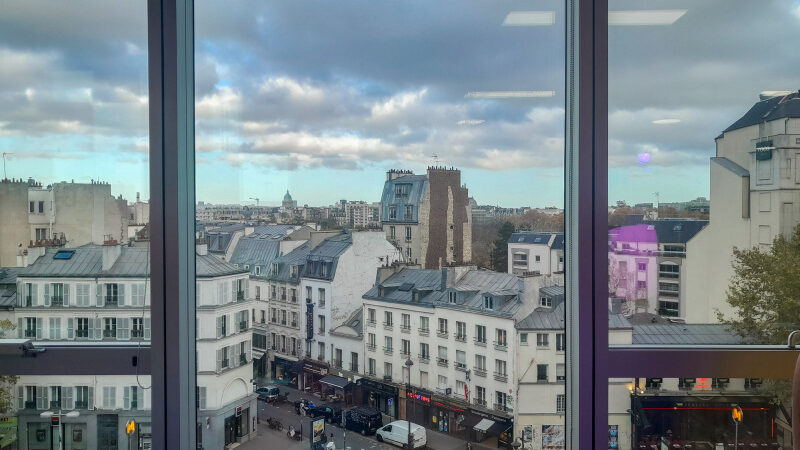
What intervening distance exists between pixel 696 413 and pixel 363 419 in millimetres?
1076

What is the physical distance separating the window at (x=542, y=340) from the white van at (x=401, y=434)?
472 millimetres

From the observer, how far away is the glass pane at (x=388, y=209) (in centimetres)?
164

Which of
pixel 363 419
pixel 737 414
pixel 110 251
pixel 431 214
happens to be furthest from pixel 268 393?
pixel 737 414

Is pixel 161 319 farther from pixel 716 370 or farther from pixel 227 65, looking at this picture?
pixel 716 370

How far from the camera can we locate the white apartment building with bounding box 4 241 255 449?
5.38ft

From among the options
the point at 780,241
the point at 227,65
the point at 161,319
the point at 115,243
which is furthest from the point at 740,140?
the point at 115,243

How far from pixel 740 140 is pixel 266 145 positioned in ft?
5.12

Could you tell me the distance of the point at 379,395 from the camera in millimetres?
1673

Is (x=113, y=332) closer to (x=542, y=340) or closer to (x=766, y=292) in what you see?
(x=542, y=340)

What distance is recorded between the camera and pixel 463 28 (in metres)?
1.64

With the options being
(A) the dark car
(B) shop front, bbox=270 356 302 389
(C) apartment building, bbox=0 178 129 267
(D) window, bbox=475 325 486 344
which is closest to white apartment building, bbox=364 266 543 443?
(D) window, bbox=475 325 486 344

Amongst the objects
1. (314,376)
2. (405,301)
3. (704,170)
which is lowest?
(314,376)

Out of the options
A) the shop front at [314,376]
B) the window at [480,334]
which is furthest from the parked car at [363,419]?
the window at [480,334]

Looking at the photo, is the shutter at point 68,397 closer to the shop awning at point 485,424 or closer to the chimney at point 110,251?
the chimney at point 110,251
